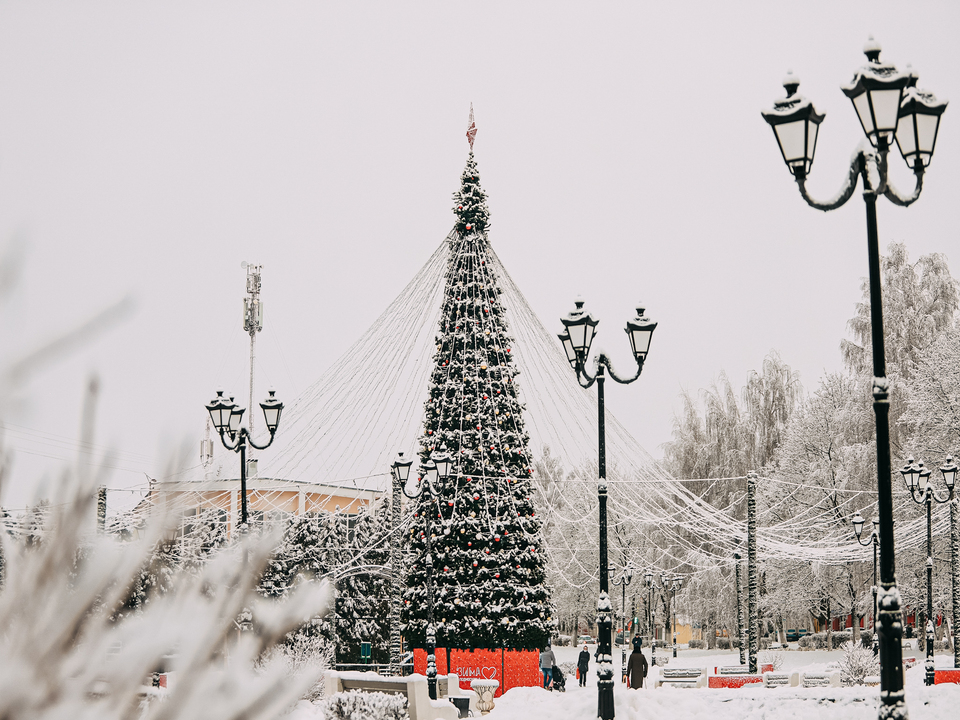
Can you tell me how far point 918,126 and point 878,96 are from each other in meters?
1.15

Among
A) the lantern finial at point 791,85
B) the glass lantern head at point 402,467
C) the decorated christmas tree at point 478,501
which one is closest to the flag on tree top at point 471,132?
the decorated christmas tree at point 478,501

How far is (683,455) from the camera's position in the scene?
1671 inches

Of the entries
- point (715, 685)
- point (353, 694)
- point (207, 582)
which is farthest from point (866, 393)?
point (207, 582)

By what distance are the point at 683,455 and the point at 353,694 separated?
28.5 m

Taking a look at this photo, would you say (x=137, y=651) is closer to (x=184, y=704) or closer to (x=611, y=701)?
(x=184, y=704)

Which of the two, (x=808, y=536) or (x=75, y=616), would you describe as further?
(x=808, y=536)

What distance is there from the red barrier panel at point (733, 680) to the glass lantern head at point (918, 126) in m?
17.8

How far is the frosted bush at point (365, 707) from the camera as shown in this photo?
1563 centimetres

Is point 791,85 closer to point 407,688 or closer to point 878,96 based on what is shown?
point 878,96

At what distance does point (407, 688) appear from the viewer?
16.3m

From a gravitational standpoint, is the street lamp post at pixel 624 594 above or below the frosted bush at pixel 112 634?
below

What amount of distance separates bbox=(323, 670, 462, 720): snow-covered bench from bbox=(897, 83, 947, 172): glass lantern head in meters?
11.8

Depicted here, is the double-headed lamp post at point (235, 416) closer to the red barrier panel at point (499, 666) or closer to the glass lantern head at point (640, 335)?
the glass lantern head at point (640, 335)

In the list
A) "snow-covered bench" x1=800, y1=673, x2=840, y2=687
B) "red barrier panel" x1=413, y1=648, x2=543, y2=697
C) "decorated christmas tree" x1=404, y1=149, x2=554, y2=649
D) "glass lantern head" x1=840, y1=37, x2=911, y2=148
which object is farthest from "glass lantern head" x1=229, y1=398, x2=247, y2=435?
"snow-covered bench" x1=800, y1=673, x2=840, y2=687
